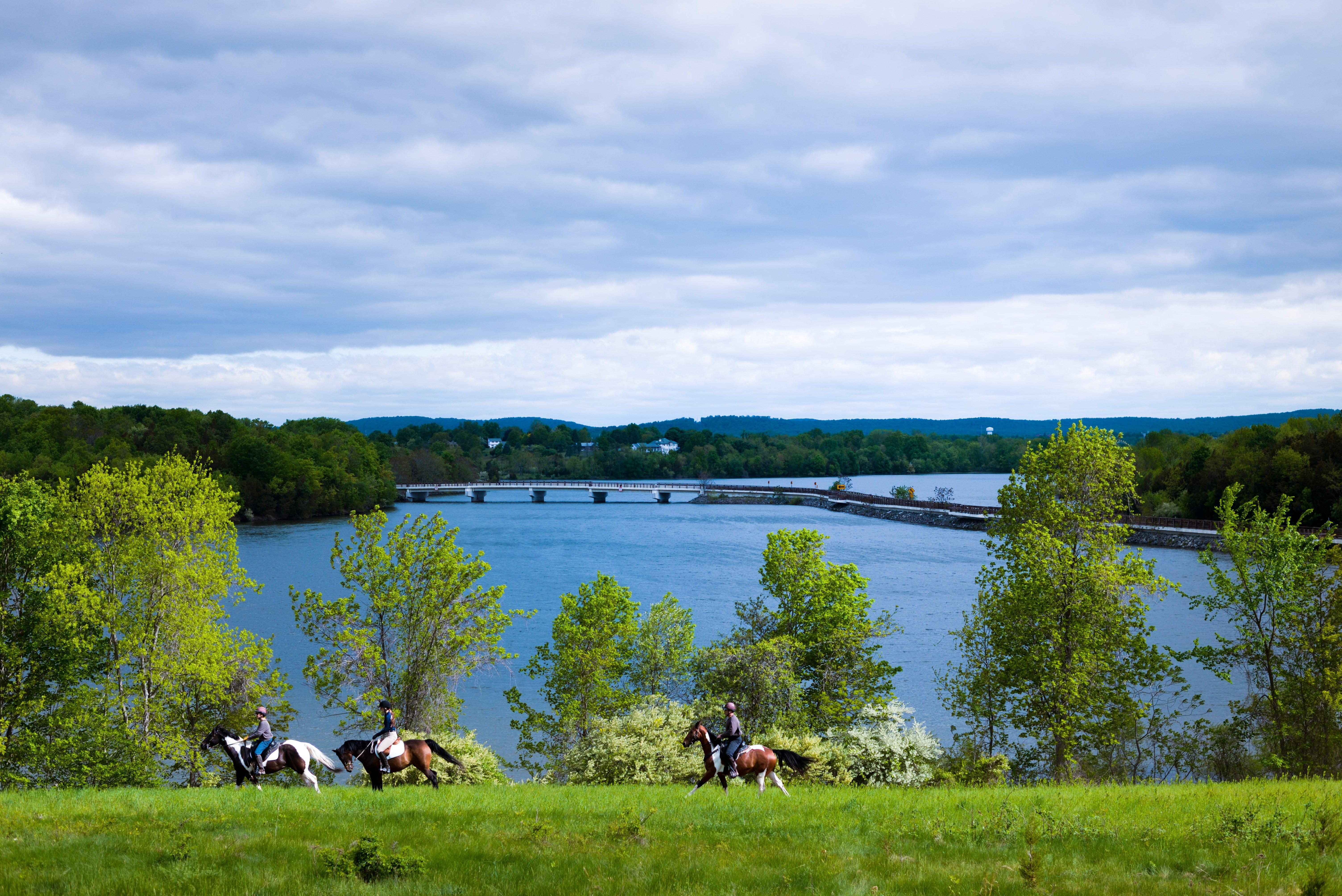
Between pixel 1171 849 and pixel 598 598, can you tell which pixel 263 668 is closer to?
pixel 598 598

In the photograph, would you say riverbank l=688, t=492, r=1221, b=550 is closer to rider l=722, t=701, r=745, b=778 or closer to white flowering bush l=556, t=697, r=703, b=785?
white flowering bush l=556, t=697, r=703, b=785

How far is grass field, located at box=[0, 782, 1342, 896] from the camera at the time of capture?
11.0m

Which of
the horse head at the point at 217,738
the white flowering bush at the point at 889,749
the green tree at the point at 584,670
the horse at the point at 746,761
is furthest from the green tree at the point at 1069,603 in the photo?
the horse head at the point at 217,738

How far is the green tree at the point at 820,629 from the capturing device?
33.8 meters

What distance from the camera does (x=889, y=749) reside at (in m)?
25.7

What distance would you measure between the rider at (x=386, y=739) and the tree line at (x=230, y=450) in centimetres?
13896

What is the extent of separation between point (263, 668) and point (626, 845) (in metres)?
28.2

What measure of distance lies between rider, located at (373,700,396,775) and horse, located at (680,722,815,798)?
6.04 metres

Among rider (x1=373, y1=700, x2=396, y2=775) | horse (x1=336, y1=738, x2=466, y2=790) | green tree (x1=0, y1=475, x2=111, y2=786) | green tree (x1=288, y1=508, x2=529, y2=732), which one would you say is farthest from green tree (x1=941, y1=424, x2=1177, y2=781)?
green tree (x1=0, y1=475, x2=111, y2=786)

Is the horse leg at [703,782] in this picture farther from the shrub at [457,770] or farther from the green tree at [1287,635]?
the green tree at [1287,635]

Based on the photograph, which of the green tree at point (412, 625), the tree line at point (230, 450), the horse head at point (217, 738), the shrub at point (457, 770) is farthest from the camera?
the tree line at point (230, 450)

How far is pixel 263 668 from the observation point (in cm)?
3625

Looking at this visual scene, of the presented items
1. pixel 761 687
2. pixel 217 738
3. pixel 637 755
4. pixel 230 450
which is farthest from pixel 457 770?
pixel 230 450

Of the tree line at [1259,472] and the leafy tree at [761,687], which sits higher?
the tree line at [1259,472]
